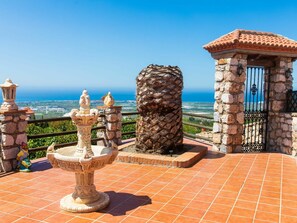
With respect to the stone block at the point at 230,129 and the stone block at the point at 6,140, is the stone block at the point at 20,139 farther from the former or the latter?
the stone block at the point at 230,129

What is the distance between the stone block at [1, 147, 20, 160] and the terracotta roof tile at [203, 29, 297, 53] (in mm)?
6078

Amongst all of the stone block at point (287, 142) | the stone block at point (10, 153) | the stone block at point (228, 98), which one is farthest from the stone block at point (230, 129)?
the stone block at point (10, 153)

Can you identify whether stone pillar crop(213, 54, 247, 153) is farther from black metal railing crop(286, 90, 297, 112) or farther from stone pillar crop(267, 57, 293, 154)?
black metal railing crop(286, 90, 297, 112)

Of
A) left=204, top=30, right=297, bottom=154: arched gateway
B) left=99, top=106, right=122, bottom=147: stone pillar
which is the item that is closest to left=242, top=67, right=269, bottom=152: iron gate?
left=204, top=30, right=297, bottom=154: arched gateway

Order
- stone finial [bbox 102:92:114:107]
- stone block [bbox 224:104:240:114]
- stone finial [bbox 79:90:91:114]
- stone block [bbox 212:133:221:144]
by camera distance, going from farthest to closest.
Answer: stone finial [bbox 102:92:114:107], stone block [bbox 212:133:221:144], stone block [bbox 224:104:240:114], stone finial [bbox 79:90:91:114]

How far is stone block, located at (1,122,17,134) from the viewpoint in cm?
612

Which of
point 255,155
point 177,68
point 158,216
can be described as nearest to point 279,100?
point 255,155

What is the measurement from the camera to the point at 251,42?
781cm

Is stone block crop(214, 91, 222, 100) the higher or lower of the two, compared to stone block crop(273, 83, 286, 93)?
lower

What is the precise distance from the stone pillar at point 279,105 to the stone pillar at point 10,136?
7.23 m

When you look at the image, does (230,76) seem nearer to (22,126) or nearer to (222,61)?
(222,61)

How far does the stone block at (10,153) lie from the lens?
20.1ft

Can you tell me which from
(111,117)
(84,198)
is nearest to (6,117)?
(84,198)

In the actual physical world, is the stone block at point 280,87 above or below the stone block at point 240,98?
above
